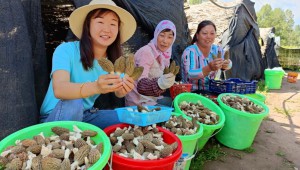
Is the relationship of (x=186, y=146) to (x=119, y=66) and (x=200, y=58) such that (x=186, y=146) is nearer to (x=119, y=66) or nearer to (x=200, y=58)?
(x=119, y=66)

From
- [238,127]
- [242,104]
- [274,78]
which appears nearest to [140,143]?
[238,127]

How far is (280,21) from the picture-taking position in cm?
5806

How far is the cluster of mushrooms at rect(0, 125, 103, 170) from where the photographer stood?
1282 mm

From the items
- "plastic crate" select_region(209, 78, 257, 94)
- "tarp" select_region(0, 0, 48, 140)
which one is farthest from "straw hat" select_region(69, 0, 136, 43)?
"plastic crate" select_region(209, 78, 257, 94)

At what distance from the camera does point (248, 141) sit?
320 cm

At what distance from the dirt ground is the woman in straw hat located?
1595 millimetres

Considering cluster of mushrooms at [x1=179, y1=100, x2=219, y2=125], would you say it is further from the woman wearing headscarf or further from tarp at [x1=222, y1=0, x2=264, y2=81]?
tarp at [x1=222, y1=0, x2=264, y2=81]

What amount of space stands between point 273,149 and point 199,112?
142cm

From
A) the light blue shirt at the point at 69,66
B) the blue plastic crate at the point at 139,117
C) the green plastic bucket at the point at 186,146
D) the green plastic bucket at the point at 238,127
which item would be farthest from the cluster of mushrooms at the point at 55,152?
the green plastic bucket at the point at 238,127

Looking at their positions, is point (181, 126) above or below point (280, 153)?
above

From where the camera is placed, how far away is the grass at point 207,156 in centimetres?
270

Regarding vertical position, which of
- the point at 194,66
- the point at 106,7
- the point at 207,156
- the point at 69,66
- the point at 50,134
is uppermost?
the point at 106,7

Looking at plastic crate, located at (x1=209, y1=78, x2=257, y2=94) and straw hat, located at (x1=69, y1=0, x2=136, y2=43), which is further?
plastic crate, located at (x1=209, y1=78, x2=257, y2=94)

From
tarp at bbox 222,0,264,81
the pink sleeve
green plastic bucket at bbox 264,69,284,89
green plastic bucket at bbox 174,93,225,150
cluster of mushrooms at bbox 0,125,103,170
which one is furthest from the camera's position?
green plastic bucket at bbox 264,69,284,89
